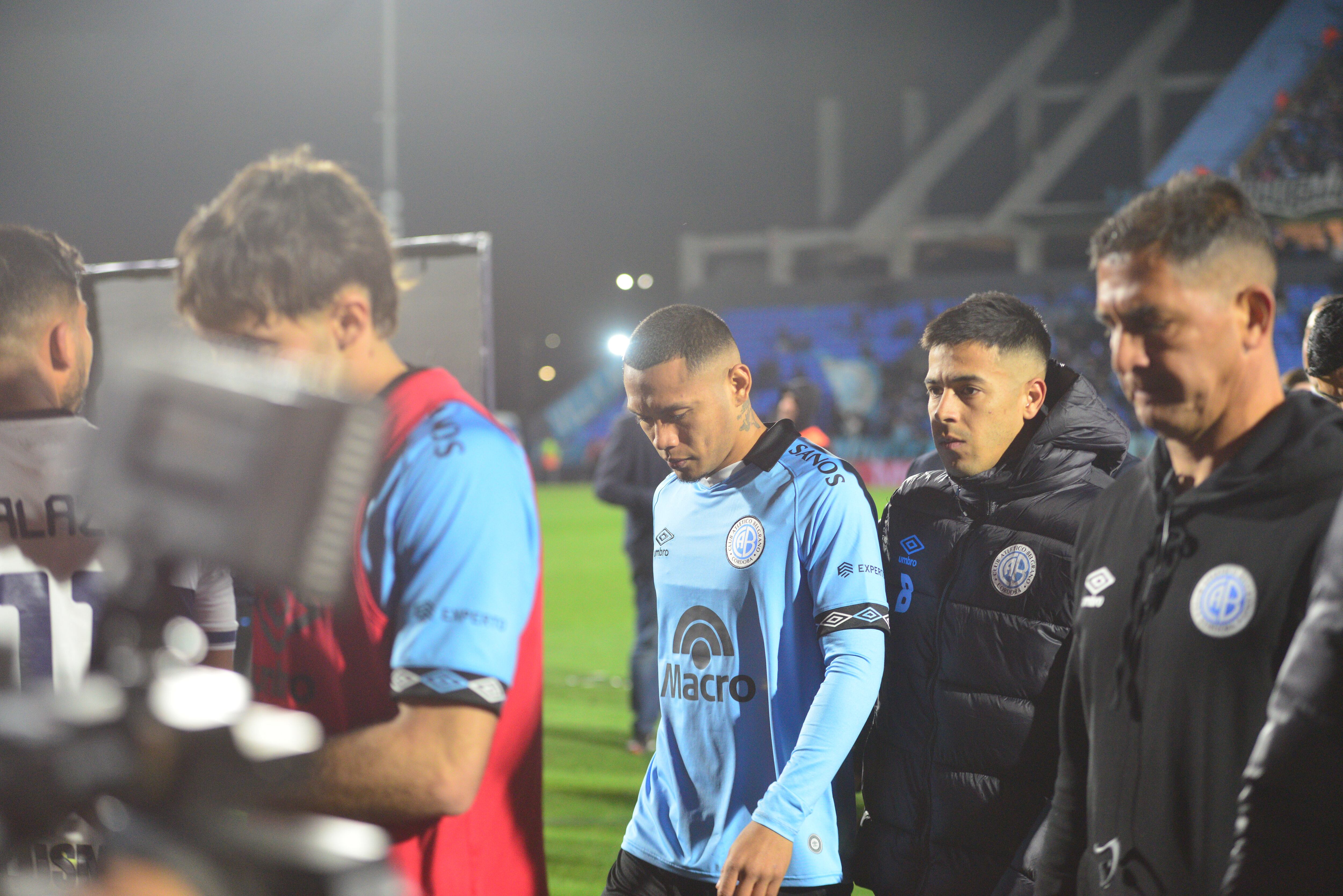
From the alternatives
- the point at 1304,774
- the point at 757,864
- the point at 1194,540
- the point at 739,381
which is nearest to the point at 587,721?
the point at 739,381

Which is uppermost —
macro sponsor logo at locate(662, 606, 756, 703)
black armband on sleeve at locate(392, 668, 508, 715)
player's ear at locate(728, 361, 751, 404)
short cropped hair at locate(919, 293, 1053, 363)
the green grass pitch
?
short cropped hair at locate(919, 293, 1053, 363)

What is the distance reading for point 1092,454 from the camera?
2635 millimetres

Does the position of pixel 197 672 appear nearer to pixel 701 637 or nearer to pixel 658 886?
pixel 701 637

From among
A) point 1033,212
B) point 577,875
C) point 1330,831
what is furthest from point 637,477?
point 1033,212

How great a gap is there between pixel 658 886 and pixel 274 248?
68.2 inches

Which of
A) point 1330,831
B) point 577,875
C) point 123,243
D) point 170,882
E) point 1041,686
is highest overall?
point 123,243

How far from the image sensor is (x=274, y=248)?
143 cm

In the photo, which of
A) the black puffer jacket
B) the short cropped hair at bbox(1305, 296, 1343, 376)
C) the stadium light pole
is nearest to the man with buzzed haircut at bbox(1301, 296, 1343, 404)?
the short cropped hair at bbox(1305, 296, 1343, 376)

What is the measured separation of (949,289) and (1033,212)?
13.4 feet

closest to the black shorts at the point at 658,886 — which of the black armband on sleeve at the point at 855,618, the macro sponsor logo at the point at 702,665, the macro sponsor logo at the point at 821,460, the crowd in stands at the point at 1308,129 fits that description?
the macro sponsor logo at the point at 702,665

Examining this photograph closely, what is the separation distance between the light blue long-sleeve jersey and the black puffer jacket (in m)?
0.16

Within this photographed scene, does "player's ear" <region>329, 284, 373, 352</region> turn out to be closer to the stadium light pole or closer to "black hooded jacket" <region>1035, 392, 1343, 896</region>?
"black hooded jacket" <region>1035, 392, 1343, 896</region>

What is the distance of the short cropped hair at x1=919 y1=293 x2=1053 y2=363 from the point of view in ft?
8.87

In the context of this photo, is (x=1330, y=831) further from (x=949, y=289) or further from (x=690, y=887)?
(x=949, y=289)
